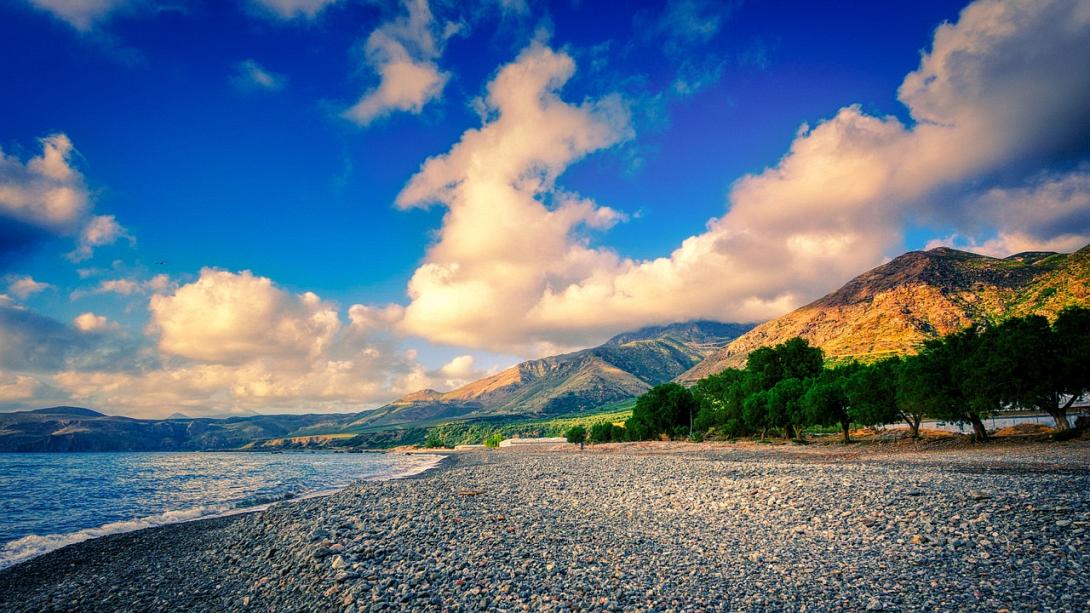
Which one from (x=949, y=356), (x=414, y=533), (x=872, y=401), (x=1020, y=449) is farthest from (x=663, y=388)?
(x=414, y=533)

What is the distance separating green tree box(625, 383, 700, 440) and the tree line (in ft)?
20.5

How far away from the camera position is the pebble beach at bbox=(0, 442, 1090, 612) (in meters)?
11.0

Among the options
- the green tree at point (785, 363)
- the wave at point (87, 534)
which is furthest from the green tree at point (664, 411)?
the wave at point (87, 534)

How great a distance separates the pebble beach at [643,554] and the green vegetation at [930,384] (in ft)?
68.8

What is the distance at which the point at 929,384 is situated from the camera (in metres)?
49.1

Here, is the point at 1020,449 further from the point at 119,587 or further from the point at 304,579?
the point at 119,587

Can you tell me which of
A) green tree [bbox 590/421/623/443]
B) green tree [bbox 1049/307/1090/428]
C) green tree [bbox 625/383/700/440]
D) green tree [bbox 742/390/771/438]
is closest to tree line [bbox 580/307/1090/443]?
green tree [bbox 1049/307/1090/428]

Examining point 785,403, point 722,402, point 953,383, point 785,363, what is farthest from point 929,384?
point 722,402

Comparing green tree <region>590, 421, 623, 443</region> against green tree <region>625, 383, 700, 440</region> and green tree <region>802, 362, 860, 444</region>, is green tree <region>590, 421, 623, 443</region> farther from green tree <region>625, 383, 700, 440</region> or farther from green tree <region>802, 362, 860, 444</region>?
green tree <region>802, 362, 860, 444</region>

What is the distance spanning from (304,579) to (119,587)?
9591 mm

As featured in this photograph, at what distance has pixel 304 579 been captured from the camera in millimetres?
13680

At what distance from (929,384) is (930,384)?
83 millimetres

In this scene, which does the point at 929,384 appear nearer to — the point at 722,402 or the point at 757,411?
the point at 757,411

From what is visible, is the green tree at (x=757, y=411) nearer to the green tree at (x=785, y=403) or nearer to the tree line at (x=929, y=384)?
the tree line at (x=929, y=384)
